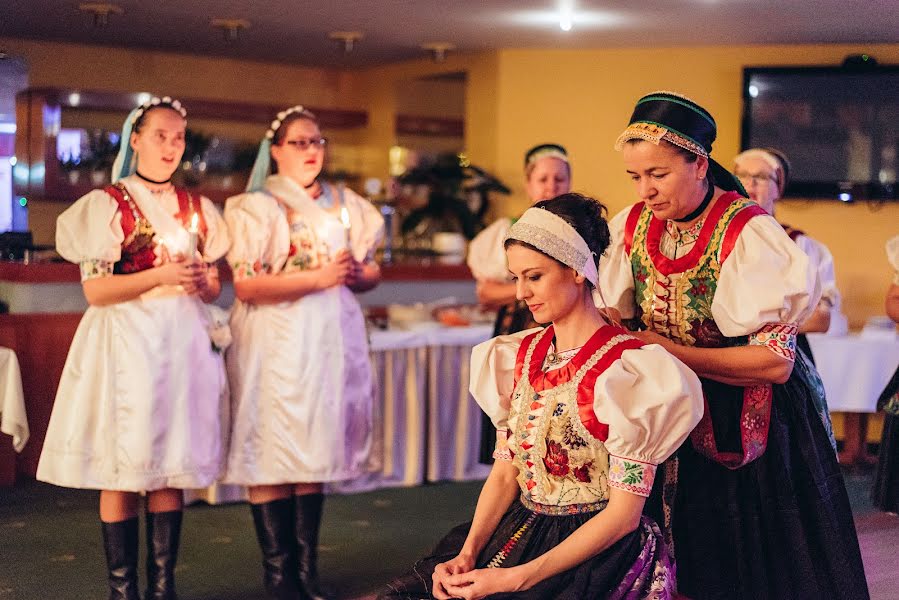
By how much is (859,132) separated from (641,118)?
16.0 ft

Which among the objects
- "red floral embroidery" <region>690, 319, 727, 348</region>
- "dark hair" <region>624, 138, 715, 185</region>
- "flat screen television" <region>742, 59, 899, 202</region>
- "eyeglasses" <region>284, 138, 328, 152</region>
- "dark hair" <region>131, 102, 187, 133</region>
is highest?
"flat screen television" <region>742, 59, 899, 202</region>

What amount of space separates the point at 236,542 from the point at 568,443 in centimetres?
253

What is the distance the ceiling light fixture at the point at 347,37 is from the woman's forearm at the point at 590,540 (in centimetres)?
533

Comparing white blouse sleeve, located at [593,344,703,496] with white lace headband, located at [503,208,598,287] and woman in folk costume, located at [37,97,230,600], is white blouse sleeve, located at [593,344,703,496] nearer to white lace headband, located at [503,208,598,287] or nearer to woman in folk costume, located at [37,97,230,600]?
white lace headband, located at [503,208,598,287]

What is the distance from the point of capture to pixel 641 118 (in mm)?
2027

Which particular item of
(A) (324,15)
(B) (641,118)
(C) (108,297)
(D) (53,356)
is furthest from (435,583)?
(A) (324,15)

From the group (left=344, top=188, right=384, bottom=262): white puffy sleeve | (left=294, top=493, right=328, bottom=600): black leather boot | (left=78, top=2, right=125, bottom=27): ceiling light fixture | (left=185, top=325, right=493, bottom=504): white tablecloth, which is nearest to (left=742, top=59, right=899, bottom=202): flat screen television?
(left=185, top=325, right=493, bottom=504): white tablecloth

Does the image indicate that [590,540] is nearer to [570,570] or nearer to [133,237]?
[570,570]

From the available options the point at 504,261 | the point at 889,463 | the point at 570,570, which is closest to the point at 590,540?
the point at 570,570

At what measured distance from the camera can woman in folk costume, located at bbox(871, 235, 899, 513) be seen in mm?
3342

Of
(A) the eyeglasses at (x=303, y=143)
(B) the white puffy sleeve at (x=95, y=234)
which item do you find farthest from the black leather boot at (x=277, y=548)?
(A) the eyeglasses at (x=303, y=143)

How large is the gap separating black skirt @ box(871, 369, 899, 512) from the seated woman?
169 cm

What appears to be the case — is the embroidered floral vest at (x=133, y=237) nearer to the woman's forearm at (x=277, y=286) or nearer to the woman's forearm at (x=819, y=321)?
the woman's forearm at (x=277, y=286)

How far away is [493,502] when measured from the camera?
196cm
